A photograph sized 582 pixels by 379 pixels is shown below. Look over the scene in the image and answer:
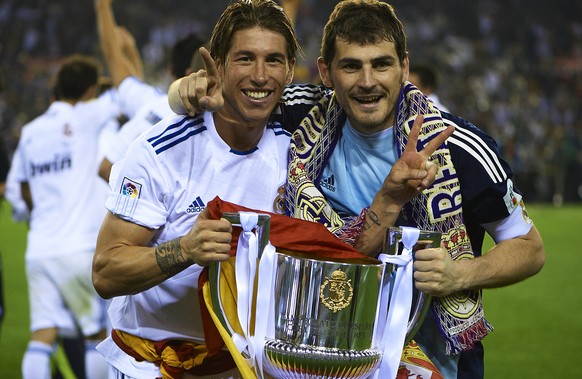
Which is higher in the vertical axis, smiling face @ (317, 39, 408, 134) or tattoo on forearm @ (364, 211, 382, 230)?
smiling face @ (317, 39, 408, 134)

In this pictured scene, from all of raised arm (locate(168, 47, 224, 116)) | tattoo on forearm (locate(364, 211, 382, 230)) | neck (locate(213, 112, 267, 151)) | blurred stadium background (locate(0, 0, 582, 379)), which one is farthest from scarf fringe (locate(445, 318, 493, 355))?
blurred stadium background (locate(0, 0, 582, 379))

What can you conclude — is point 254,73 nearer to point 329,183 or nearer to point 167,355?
point 329,183

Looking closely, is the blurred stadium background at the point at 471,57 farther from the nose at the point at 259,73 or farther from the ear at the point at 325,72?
the nose at the point at 259,73

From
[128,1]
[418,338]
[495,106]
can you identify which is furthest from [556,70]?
[418,338]

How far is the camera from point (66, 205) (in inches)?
262

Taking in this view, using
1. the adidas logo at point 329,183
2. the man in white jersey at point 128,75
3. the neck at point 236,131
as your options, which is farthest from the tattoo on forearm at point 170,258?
the man in white jersey at point 128,75

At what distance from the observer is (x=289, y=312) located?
2578 mm

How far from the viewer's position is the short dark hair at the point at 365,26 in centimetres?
319

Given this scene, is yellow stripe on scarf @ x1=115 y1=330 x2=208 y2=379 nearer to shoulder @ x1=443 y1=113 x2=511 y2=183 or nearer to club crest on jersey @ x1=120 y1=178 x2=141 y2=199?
club crest on jersey @ x1=120 y1=178 x2=141 y2=199

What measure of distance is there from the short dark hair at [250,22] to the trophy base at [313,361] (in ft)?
3.91

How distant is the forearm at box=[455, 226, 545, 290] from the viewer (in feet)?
9.72

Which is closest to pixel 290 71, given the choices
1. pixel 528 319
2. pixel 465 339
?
pixel 465 339

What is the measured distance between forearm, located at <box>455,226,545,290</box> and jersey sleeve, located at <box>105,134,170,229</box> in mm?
1045

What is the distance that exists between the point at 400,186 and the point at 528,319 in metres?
7.57
